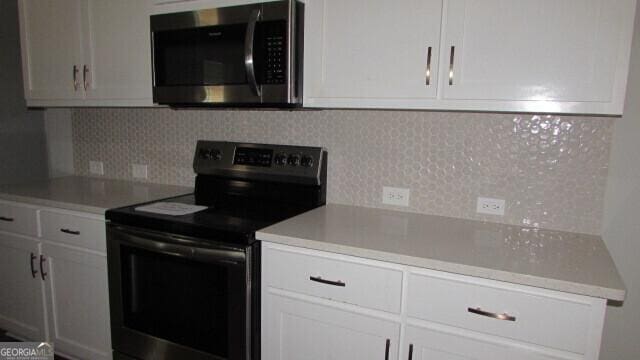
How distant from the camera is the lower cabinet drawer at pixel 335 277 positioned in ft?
4.34

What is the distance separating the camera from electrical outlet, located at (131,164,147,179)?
8.17 ft

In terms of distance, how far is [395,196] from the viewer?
1872mm

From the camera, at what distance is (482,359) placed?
4.03 ft

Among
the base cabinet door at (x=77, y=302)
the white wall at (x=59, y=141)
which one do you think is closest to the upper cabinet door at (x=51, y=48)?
the white wall at (x=59, y=141)

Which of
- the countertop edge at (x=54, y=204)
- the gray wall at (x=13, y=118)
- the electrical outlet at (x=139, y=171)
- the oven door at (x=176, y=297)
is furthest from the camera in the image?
the electrical outlet at (x=139, y=171)

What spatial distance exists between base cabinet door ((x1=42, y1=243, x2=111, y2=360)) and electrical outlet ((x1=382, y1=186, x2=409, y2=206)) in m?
1.31

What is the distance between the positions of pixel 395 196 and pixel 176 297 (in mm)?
1030

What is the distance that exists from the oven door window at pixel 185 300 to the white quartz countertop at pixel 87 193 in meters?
0.34

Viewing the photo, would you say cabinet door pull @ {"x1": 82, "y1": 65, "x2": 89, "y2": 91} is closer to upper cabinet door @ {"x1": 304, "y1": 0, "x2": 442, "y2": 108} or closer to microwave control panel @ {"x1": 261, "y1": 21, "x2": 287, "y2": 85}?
microwave control panel @ {"x1": 261, "y1": 21, "x2": 287, "y2": 85}

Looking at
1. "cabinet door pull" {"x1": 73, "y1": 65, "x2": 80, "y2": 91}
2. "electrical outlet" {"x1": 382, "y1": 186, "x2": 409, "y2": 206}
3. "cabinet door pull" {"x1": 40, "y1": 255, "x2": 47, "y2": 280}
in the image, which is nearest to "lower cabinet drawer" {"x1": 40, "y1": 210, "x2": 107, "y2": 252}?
"cabinet door pull" {"x1": 40, "y1": 255, "x2": 47, "y2": 280}

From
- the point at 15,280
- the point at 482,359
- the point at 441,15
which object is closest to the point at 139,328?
the point at 15,280

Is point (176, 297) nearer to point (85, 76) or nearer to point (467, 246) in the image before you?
point (467, 246)

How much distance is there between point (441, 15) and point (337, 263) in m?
0.93

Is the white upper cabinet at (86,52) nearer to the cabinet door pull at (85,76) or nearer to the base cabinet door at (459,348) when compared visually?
the cabinet door pull at (85,76)
